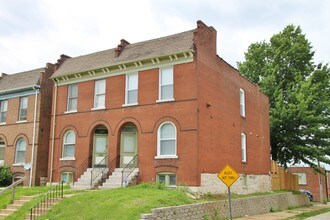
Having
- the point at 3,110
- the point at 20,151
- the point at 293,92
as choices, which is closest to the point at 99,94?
the point at 20,151

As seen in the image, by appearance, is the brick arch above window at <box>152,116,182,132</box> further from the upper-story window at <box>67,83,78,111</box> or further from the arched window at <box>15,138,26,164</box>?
the arched window at <box>15,138,26,164</box>

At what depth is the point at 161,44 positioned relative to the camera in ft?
70.3

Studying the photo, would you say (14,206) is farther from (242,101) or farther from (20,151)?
(242,101)

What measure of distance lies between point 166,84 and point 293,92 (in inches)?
615

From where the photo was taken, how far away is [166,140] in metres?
19.6

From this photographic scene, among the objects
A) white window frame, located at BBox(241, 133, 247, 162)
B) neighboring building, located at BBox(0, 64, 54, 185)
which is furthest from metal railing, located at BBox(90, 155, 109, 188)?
white window frame, located at BBox(241, 133, 247, 162)

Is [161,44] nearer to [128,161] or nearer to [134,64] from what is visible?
[134,64]

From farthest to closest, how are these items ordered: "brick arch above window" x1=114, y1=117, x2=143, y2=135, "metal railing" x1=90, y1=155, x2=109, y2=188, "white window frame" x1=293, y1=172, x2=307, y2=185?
"white window frame" x1=293, y1=172, x2=307, y2=185 → "metal railing" x1=90, y1=155, x2=109, y2=188 → "brick arch above window" x1=114, y1=117, x2=143, y2=135

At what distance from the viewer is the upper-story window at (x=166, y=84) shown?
20062 millimetres

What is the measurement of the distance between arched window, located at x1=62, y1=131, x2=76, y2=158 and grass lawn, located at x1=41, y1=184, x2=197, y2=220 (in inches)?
306

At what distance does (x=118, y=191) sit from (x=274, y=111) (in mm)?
19279

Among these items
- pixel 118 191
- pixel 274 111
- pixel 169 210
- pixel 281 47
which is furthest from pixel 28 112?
pixel 281 47

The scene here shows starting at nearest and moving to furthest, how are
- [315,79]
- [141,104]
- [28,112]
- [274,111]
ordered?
[141,104] → [28,112] → [274,111] → [315,79]

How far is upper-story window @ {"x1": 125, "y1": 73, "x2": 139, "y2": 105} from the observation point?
21.4m
